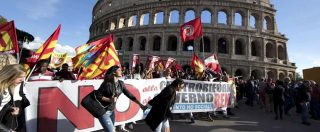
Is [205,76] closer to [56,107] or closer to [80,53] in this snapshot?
[80,53]

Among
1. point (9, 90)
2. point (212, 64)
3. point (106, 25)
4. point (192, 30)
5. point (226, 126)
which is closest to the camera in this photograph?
point (9, 90)

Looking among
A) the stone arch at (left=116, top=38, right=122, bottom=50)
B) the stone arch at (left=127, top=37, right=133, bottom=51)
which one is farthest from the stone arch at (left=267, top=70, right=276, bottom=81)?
the stone arch at (left=116, top=38, right=122, bottom=50)

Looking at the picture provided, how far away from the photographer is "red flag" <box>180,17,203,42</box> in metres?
14.7

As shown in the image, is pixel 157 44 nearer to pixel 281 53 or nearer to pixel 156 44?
pixel 156 44

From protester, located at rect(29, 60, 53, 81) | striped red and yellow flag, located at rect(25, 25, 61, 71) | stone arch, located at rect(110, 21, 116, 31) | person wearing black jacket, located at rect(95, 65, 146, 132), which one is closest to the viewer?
person wearing black jacket, located at rect(95, 65, 146, 132)

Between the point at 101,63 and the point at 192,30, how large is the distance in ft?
27.0

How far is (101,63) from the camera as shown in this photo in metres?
7.41

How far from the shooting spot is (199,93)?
11.3m

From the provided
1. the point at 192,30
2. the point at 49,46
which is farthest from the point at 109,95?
the point at 192,30

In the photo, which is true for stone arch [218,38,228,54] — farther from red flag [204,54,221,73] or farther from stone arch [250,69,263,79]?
red flag [204,54,221,73]

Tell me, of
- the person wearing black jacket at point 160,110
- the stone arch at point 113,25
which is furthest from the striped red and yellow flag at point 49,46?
the stone arch at point 113,25

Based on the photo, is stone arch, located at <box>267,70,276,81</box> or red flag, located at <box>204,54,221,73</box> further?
stone arch, located at <box>267,70,276,81</box>

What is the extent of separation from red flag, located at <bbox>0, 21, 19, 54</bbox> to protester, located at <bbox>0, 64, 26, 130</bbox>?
4104 millimetres

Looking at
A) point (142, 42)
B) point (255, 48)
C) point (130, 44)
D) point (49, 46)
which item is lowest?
point (49, 46)
